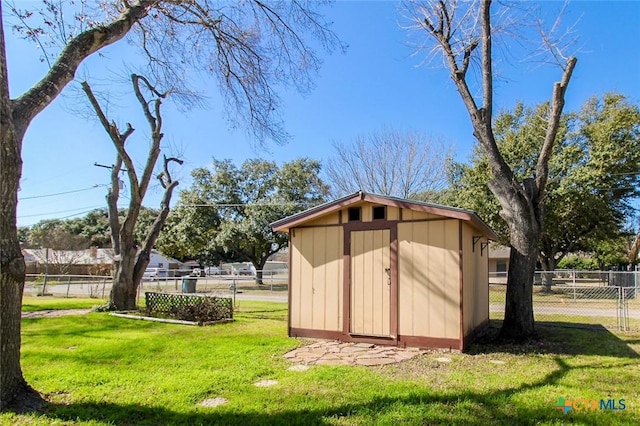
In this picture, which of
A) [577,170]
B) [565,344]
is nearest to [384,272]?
[565,344]

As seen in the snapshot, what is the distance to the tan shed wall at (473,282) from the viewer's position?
649 centimetres

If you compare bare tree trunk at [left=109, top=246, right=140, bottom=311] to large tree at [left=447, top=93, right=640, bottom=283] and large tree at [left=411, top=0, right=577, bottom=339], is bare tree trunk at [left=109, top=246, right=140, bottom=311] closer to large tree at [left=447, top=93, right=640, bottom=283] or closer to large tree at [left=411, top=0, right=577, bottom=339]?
large tree at [left=411, top=0, right=577, bottom=339]

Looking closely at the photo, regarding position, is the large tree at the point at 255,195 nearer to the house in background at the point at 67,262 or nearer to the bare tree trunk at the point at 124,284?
the house in background at the point at 67,262

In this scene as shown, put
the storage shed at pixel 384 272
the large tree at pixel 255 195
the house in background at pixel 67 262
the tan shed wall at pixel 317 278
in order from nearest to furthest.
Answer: the storage shed at pixel 384 272 < the tan shed wall at pixel 317 278 < the large tree at pixel 255 195 < the house in background at pixel 67 262

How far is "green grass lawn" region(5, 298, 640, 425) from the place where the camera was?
11.1ft

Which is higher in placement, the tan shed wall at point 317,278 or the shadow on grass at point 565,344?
the tan shed wall at point 317,278

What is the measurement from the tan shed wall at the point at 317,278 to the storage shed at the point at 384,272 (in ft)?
0.06

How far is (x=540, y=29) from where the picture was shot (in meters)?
7.24

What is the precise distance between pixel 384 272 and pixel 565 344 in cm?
323

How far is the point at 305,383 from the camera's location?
433 cm

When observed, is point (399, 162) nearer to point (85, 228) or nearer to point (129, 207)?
point (129, 207)

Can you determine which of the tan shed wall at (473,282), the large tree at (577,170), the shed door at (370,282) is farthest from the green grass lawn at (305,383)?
the large tree at (577,170)

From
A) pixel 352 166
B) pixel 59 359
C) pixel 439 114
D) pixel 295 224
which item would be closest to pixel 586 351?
pixel 295 224

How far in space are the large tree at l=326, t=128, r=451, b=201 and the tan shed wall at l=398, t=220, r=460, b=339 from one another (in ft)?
42.7
